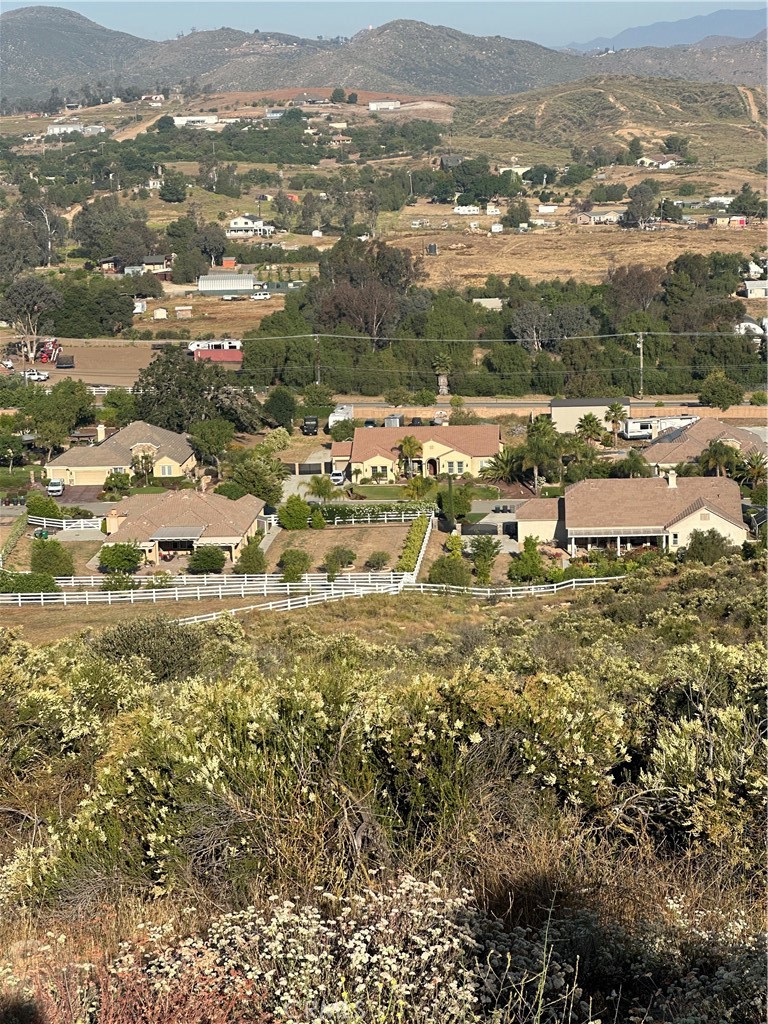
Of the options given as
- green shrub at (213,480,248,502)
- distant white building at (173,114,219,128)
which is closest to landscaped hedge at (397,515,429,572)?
green shrub at (213,480,248,502)

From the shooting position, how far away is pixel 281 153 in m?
145

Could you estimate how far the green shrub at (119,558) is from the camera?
34.7 m

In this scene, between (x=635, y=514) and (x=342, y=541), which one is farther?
(x=342, y=541)

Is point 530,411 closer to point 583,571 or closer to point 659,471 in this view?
point 659,471

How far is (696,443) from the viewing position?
45938mm

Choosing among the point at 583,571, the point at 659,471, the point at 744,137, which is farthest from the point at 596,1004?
the point at 744,137

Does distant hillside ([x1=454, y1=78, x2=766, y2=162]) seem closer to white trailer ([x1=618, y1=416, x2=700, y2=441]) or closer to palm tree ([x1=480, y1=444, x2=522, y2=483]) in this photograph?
white trailer ([x1=618, y1=416, x2=700, y2=441])

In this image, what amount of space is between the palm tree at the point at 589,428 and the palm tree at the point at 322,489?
33.3 feet

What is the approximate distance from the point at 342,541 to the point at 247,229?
7275 cm

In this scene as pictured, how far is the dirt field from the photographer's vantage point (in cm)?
3566

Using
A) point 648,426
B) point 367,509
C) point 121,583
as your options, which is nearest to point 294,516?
point 367,509

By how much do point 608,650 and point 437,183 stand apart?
107 meters

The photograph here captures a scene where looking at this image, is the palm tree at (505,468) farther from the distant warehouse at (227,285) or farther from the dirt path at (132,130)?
the dirt path at (132,130)

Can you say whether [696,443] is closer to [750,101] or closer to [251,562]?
[251,562]
